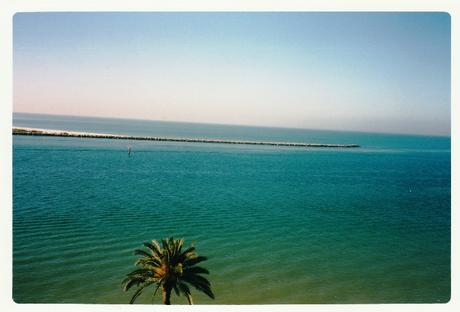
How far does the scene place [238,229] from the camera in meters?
16.9

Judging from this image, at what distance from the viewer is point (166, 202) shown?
21.2m

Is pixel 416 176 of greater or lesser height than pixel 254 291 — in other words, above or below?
above

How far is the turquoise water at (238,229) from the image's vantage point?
11977 millimetres

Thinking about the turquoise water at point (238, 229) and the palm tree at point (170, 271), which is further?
the turquoise water at point (238, 229)

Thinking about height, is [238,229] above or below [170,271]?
below

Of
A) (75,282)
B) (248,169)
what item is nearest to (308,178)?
(248,169)

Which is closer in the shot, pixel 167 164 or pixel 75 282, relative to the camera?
pixel 75 282

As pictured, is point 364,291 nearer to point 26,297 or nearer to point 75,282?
point 75,282

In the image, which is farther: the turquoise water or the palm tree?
the turquoise water

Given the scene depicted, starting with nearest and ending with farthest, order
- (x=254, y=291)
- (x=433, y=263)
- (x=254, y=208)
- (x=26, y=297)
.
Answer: (x=26, y=297)
(x=254, y=291)
(x=433, y=263)
(x=254, y=208)

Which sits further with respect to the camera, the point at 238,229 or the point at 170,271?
the point at 238,229

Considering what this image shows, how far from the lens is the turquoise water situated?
12.0 meters
